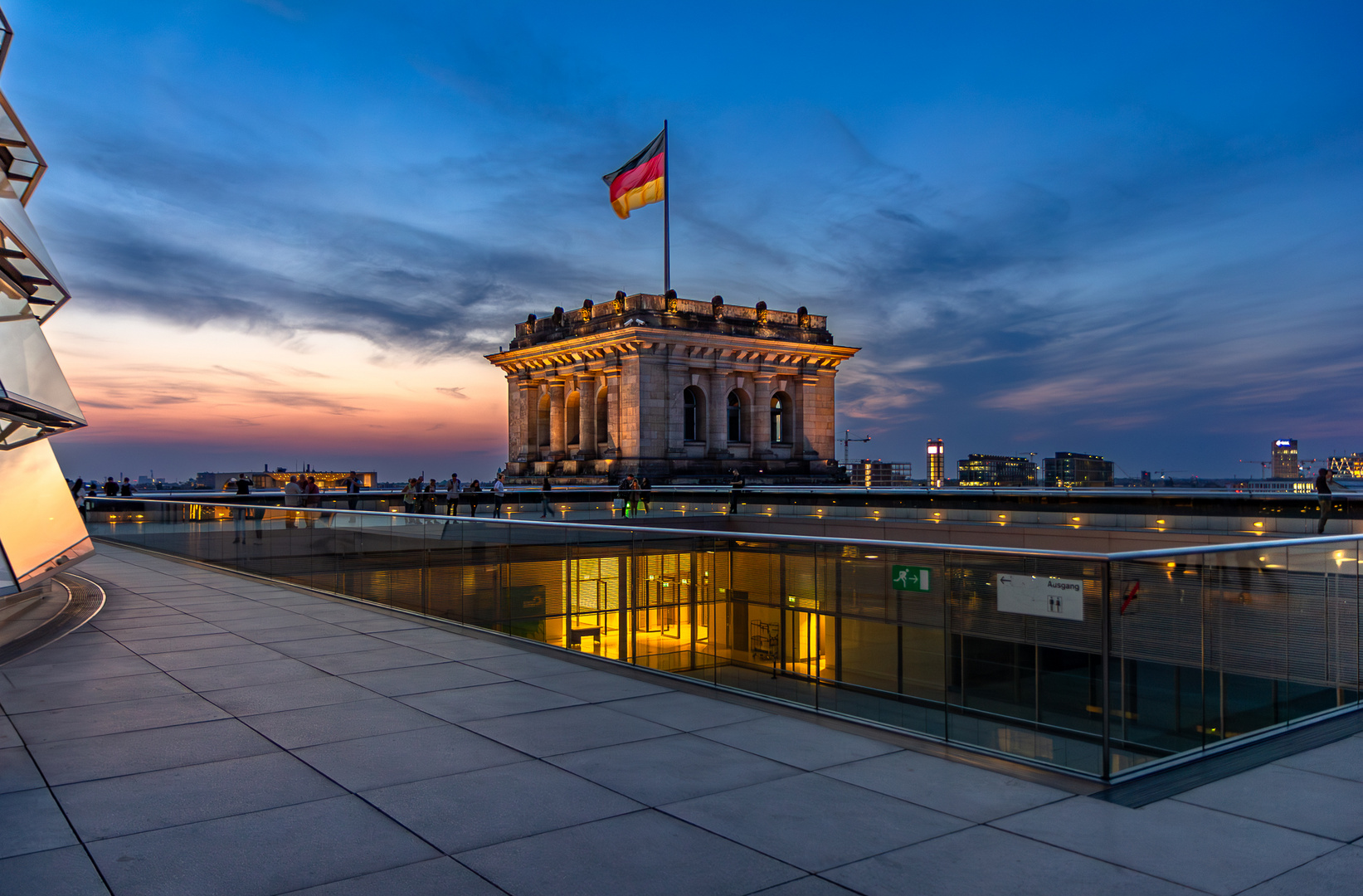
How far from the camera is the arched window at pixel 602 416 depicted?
62906 millimetres

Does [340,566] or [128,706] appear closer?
[128,706]

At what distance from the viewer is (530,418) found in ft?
221

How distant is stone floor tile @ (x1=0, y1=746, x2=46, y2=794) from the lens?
5664mm

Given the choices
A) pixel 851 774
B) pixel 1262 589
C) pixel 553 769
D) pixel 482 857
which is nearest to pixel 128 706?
pixel 553 769

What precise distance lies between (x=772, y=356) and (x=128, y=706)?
56.8m

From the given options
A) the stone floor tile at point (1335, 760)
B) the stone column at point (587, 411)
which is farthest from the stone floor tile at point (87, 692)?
the stone column at point (587, 411)

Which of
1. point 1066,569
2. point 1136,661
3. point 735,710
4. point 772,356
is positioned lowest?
point 735,710

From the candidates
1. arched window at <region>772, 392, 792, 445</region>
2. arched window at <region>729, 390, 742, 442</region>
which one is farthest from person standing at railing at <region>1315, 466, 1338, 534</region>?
arched window at <region>772, 392, 792, 445</region>

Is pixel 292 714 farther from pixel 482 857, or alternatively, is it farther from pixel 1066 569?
pixel 1066 569

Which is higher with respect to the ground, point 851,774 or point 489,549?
point 489,549

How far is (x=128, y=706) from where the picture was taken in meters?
7.64

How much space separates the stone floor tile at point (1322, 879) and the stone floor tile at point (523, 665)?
621cm

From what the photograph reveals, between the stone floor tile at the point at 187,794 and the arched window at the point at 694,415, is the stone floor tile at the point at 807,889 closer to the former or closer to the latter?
the stone floor tile at the point at 187,794

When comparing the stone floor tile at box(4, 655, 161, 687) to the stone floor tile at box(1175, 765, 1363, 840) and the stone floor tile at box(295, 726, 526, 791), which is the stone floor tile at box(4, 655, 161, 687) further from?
the stone floor tile at box(1175, 765, 1363, 840)
